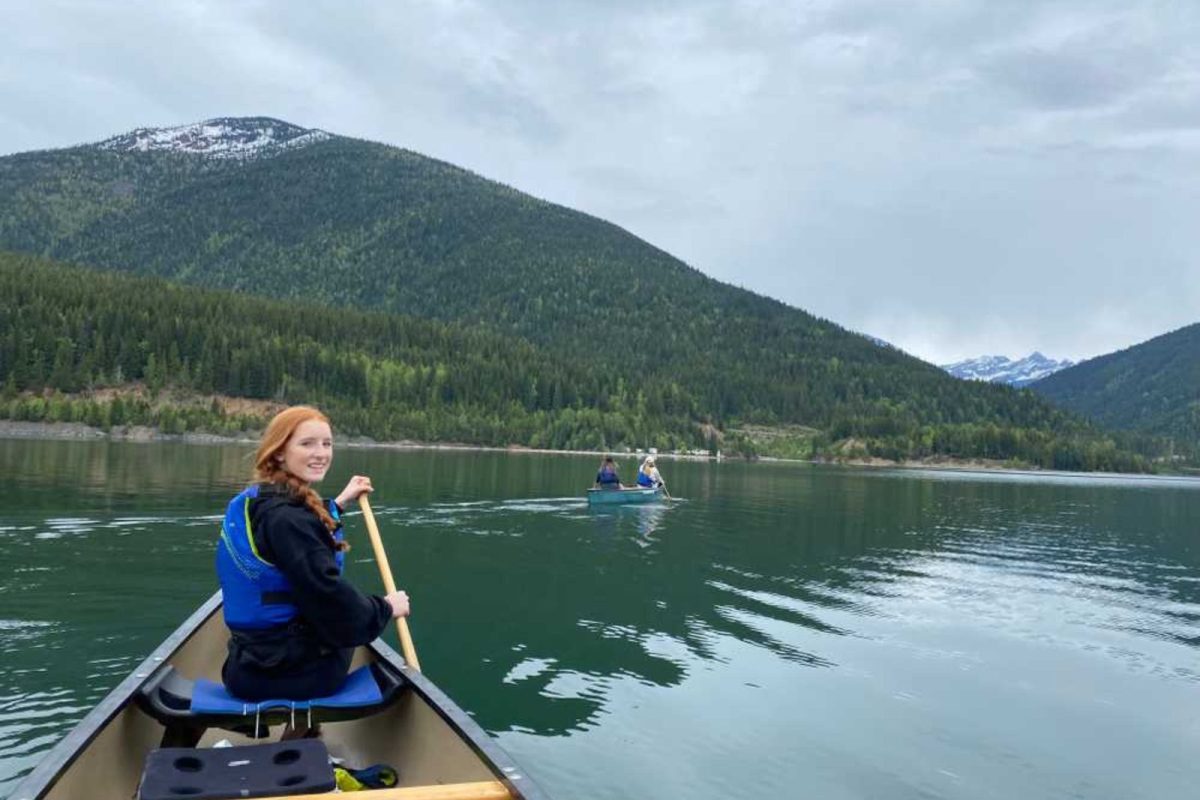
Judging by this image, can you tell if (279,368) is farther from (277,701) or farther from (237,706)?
(277,701)

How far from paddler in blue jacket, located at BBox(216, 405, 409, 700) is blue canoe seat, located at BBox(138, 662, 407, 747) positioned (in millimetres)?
313

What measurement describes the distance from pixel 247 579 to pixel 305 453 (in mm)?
1081

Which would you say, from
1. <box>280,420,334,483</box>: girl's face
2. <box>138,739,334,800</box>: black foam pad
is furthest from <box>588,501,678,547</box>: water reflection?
<box>138,739,334,800</box>: black foam pad

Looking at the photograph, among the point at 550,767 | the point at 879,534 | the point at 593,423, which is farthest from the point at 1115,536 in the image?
the point at 593,423

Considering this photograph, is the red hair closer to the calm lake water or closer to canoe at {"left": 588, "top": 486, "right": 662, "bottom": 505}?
the calm lake water

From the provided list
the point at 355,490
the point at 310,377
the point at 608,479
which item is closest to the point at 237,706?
the point at 355,490

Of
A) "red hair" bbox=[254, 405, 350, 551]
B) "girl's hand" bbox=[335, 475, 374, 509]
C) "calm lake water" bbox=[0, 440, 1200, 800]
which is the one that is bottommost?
"calm lake water" bbox=[0, 440, 1200, 800]

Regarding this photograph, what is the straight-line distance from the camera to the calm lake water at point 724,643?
1199cm

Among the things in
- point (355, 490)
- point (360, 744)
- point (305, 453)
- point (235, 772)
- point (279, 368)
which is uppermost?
point (279, 368)

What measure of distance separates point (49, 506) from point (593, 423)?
138084 millimetres

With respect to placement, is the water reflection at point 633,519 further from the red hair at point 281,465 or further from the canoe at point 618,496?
the red hair at point 281,465

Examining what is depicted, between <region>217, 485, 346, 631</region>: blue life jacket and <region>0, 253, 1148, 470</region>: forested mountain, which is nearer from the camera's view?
<region>217, 485, 346, 631</region>: blue life jacket

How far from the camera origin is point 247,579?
21.9 ft

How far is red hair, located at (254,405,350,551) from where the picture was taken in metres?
6.59
